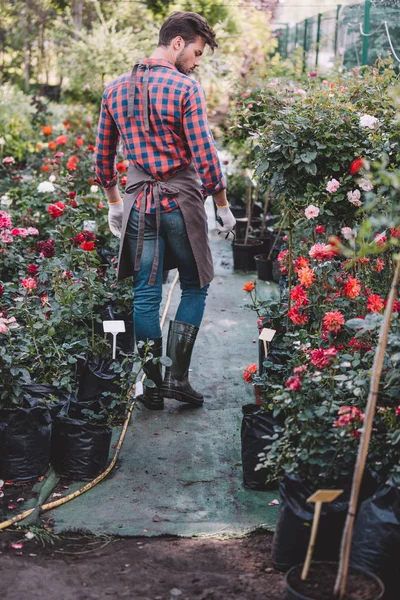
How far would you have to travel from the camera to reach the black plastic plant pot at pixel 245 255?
21.9 ft

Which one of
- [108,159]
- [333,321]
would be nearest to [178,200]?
[108,159]

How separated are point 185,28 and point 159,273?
43.5 inches

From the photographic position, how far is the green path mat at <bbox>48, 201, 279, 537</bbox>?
8.69 feet

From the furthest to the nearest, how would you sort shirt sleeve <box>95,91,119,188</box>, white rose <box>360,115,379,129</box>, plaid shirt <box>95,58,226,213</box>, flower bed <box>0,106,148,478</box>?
shirt sleeve <box>95,91,119,188</box> → plaid shirt <box>95,58,226,213</box> → white rose <box>360,115,379,129</box> → flower bed <box>0,106,148,478</box>

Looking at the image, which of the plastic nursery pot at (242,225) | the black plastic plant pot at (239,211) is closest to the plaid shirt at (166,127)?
the plastic nursery pot at (242,225)

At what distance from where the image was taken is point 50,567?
2.31 m

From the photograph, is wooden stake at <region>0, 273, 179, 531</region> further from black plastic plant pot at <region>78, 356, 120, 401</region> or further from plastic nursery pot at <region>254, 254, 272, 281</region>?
plastic nursery pot at <region>254, 254, 272, 281</region>

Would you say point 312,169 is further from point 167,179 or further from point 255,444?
point 255,444

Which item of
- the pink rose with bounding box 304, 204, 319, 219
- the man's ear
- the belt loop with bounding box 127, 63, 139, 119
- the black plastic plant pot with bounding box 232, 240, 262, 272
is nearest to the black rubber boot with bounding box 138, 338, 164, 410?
the pink rose with bounding box 304, 204, 319, 219

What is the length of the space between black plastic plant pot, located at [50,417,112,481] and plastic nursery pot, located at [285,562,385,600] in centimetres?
116

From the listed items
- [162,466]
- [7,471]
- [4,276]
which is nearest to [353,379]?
[162,466]

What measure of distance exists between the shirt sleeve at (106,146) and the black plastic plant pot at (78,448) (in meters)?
1.32

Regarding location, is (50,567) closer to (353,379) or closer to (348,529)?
(348,529)

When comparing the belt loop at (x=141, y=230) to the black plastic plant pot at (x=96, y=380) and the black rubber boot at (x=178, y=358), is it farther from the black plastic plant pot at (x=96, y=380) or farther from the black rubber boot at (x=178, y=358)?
the black plastic plant pot at (x=96, y=380)
